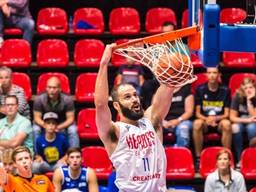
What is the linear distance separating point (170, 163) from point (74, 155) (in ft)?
4.57

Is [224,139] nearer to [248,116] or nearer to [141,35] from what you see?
[248,116]

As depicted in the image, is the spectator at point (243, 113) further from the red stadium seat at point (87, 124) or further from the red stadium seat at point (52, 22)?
the red stadium seat at point (52, 22)

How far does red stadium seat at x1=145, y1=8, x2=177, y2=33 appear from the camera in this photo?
438 inches

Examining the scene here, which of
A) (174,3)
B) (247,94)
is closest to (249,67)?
(247,94)

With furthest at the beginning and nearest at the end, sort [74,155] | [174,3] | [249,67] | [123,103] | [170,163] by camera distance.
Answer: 1. [174,3]
2. [249,67]
3. [170,163]
4. [74,155]
5. [123,103]

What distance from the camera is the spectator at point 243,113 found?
910 centimetres

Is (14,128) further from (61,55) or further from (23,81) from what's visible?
(61,55)

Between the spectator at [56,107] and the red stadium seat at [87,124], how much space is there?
28cm

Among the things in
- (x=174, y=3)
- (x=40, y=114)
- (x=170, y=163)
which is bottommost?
(x=170, y=163)

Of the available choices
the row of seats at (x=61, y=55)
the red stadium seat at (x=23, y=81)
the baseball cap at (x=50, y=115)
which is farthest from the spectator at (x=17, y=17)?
the baseball cap at (x=50, y=115)

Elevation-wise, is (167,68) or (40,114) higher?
(167,68)

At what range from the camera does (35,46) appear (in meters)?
10.9

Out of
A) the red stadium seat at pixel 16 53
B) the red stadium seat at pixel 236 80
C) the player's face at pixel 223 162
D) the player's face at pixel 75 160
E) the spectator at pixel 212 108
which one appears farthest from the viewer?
the red stadium seat at pixel 16 53

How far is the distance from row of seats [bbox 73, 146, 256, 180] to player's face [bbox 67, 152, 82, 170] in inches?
32.3
